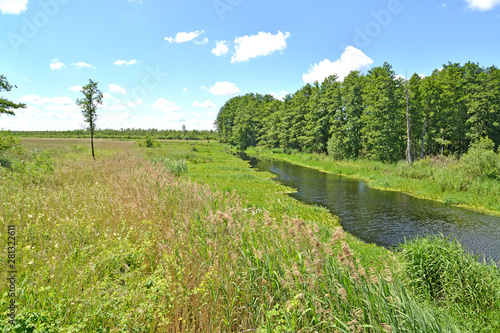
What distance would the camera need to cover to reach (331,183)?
26.5 meters

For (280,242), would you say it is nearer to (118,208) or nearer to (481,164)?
(118,208)

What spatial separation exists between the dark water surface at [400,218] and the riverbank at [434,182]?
1376 millimetres

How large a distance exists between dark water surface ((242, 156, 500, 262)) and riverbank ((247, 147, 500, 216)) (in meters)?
1.38

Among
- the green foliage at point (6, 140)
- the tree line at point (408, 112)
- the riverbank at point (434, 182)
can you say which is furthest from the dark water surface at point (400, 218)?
the green foliage at point (6, 140)

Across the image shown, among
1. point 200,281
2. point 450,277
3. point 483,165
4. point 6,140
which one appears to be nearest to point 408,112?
point 483,165

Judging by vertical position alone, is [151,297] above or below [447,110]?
below

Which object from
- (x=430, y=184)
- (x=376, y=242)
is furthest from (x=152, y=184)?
(x=430, y=184)

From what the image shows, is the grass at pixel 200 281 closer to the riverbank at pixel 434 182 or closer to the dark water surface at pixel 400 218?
the dark water surface at pixel 400 218

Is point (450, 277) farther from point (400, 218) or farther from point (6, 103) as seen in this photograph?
point (6, 103)

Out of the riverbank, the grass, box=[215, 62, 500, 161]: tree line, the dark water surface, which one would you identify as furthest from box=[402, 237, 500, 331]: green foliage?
box=[215, 62, 500, 161]: tree line

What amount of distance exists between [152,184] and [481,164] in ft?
88.5

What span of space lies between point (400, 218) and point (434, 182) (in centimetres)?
1073

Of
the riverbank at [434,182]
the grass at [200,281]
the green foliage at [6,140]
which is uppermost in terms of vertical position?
the green foliage at [6,140]

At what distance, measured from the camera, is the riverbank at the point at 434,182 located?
57.5 ft
